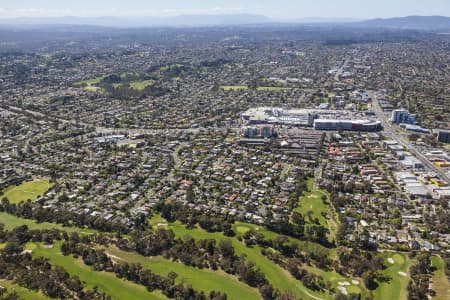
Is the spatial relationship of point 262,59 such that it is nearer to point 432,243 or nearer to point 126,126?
point 126,126

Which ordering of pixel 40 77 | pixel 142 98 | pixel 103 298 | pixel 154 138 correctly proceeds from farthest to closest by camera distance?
pixel 40 77, pixel 142 98, pixel 154 138, pixel 103 298

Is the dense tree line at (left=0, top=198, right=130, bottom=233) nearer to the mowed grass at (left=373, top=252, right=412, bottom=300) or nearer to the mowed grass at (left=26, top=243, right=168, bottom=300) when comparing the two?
the mowed grass at (left=26, top=243, right=168, bottom=300)

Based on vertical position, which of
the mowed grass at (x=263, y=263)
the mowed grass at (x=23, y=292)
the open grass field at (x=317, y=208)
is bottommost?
the mowed grass at (x=23, y=292)

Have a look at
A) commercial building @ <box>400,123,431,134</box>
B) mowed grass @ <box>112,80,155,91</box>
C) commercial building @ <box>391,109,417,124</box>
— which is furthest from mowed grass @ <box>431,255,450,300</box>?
mowed grass @ <box>112,80,155,91</box>

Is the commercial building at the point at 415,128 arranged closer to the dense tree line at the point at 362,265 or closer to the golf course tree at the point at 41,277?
the dense tree line at the point at 362,265

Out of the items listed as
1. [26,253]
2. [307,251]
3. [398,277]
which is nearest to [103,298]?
[26,253]

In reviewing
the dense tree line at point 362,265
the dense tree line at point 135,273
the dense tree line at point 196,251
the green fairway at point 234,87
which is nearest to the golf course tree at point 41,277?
the dense tree line at point 135,273

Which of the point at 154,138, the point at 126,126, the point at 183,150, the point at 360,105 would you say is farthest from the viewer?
the point at 360,105
